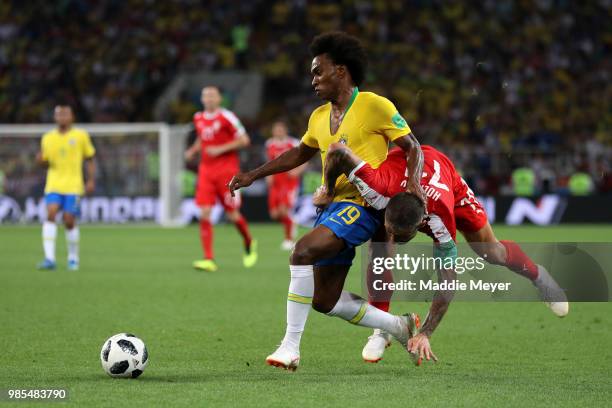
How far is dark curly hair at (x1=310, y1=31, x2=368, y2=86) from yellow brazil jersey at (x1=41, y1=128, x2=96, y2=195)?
7801 millimetres

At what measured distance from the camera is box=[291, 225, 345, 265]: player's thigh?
20.3 ft

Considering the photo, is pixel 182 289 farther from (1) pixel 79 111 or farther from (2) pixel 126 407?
(1) pixel 79 111

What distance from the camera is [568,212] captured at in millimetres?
23531

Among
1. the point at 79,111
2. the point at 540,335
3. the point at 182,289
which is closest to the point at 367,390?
the point at 540,335

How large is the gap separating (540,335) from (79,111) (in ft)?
70.8

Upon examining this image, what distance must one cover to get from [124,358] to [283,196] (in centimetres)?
1284

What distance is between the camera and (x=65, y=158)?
1371 cm

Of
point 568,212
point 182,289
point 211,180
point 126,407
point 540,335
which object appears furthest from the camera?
point 568,212

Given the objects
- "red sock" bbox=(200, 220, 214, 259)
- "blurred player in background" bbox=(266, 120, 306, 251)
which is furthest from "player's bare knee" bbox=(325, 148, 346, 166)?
"blurred player in background" bbox=(266, 120, 306, 251)

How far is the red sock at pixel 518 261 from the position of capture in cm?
742

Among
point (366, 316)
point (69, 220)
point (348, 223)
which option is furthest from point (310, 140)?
point (69, 220)

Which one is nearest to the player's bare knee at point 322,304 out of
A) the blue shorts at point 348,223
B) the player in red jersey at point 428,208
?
the blue shorts at point 348,223

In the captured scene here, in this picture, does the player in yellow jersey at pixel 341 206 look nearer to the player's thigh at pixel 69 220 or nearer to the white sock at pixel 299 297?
the white sock at pixel 299 297

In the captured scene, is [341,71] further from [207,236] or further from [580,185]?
[580,185]
